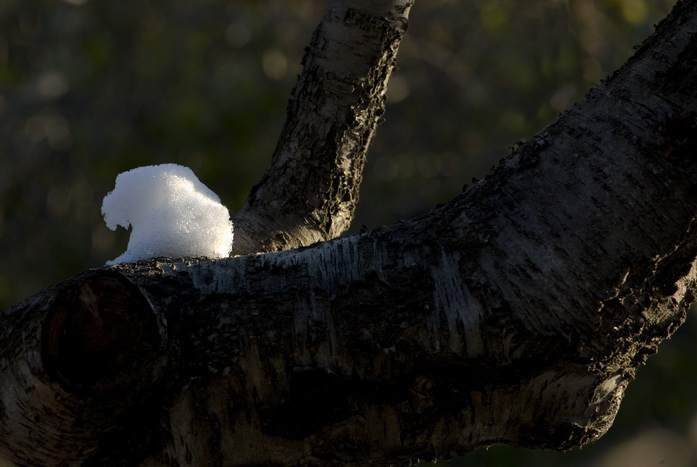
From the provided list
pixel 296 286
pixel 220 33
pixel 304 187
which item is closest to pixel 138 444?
pixel 296 286

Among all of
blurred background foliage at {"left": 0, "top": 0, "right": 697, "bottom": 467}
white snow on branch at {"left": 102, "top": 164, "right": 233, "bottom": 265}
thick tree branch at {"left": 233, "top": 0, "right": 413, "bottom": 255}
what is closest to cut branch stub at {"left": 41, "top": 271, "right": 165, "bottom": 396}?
white snow on branch at {"left": 102, "top": 164, "right": 233, "bottom": 265}

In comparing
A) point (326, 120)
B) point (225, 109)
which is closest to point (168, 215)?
point (326, 120)

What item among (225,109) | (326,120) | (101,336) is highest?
(225,109)

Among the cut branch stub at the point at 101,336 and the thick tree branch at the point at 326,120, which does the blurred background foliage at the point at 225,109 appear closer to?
the thick tree branch at the point at 326,120

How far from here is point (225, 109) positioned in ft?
15.2

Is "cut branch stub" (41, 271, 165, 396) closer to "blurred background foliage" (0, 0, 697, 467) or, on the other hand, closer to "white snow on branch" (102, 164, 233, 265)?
"white snow on branch" (102, 164, 233, 265)

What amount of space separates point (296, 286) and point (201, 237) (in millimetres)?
275

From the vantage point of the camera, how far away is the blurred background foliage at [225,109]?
462 cm

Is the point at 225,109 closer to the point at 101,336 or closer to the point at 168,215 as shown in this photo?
the point at 168,215

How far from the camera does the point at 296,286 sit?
38.4 inches

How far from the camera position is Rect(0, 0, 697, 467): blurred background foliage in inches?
182

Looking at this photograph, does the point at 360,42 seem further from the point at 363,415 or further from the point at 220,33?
the point at 220,33

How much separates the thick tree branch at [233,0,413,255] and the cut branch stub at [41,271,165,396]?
0.46 m

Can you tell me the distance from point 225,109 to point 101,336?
152 inches
